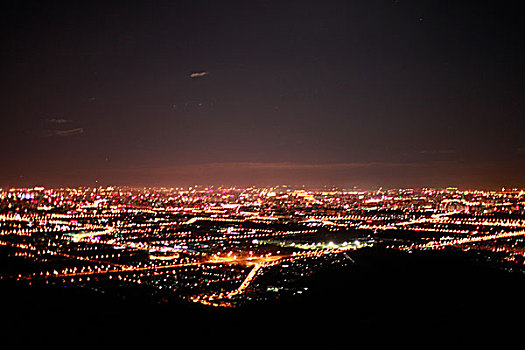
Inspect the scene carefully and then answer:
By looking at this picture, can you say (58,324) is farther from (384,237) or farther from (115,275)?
(384,237)

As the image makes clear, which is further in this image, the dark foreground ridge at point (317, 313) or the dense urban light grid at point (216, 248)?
the dense urban light grid at point (216, 248)

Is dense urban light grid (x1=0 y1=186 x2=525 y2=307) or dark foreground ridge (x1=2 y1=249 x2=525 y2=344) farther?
dense urban light grid (x1=0 y1=186 x2=525 y2=307)

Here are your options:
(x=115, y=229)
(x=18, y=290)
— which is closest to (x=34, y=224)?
(x=115, y=229)

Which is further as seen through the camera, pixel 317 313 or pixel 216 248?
pixel 216 248

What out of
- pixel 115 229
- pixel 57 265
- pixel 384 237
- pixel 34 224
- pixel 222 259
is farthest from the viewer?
pixel 34 224

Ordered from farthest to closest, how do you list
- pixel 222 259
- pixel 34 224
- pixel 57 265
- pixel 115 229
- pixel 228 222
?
pixel 228 222 → pixel 34 224 → pixel 115 229 → pixel 222 259 → pixel 57 265

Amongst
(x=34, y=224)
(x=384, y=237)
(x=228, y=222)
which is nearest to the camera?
(x=384, y=237)

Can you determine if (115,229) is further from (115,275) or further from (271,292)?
(271,292)

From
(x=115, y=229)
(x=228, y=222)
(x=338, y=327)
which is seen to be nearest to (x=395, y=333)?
(x=338, y=327)

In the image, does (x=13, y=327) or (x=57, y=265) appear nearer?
(x=13, y=327)
